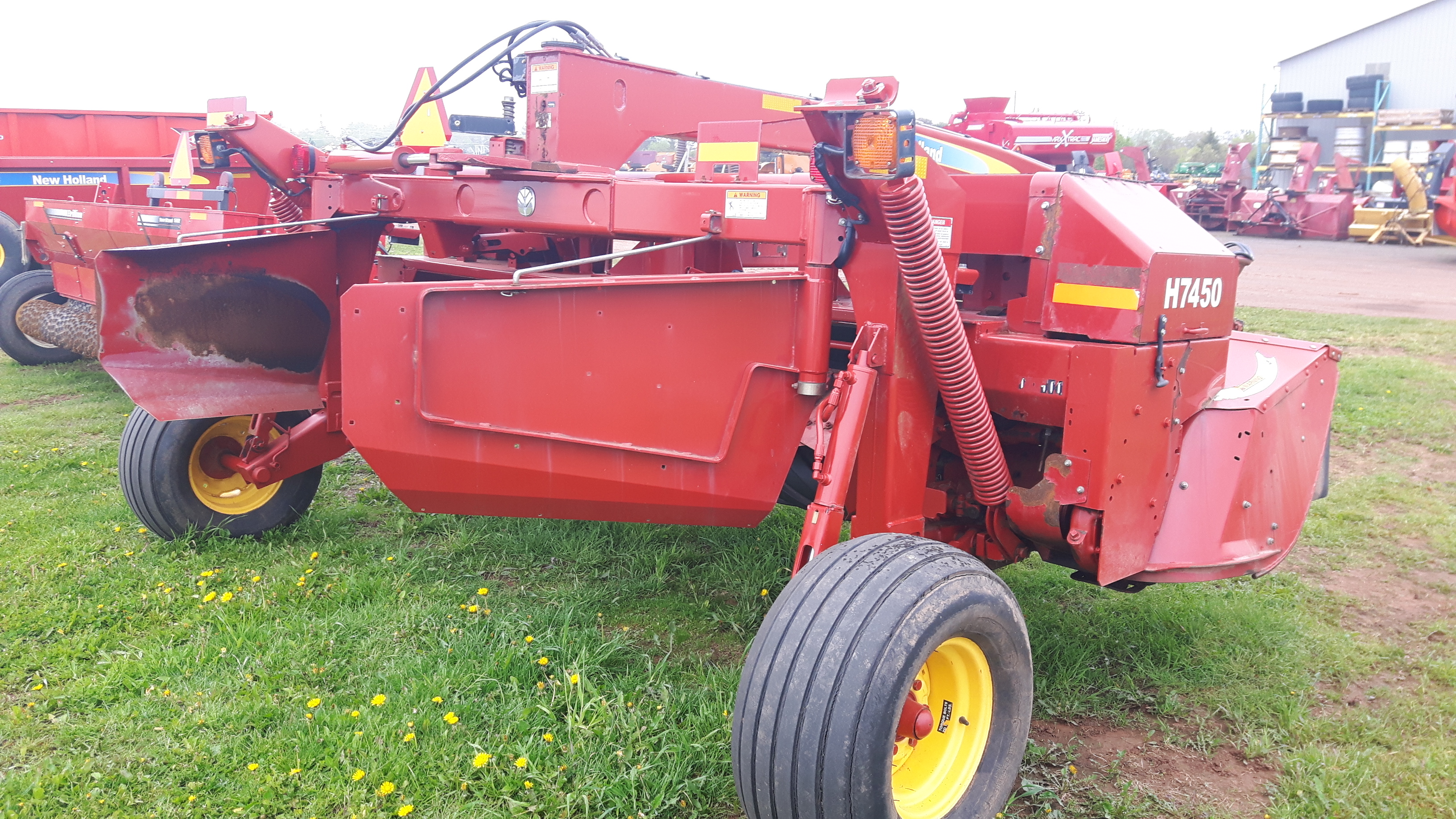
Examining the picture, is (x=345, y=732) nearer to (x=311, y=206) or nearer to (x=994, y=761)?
(x=994, y=761)

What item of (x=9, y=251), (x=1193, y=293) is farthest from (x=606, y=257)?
(x=9, y=251)

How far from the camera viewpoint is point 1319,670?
3613 millimetres

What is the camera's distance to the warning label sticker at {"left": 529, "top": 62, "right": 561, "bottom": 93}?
3871 millimetres

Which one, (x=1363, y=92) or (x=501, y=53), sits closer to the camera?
(x=501, y=53)

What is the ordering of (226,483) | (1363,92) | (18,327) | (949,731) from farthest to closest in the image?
(1363,92) → (18,327) → (226,483) → (949,731)

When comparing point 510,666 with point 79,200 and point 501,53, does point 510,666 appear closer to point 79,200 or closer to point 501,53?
point 501,53

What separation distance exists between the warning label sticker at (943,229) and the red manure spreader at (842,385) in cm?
1

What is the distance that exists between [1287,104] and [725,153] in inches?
1544

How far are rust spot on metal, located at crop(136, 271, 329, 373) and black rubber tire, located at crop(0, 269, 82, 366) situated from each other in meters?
5.47

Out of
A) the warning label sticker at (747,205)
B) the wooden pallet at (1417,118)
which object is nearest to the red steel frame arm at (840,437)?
the warning label sticker at (747,205)

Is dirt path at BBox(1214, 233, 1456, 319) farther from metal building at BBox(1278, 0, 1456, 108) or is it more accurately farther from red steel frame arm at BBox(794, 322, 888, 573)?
metal building at BBox(1278, 0, 1456, 108)

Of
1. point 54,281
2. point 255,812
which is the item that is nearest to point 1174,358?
point 255,812

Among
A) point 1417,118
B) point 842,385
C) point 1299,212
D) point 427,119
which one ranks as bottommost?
point 842,385

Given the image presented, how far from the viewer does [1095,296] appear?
114 inches
